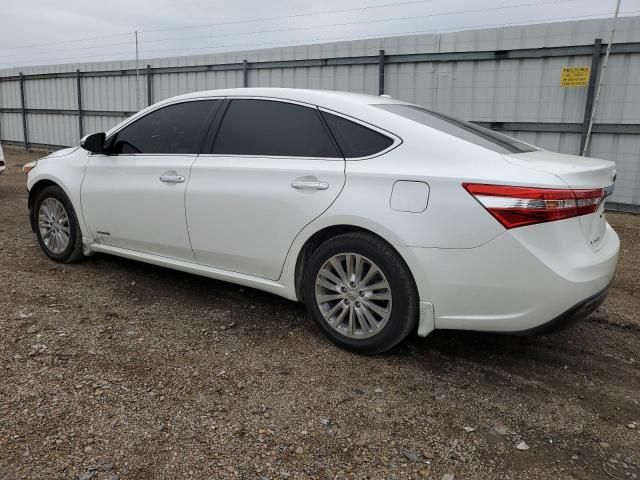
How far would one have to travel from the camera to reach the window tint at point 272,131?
348 centimetres

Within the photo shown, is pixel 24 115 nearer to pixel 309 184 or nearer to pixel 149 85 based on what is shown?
pixel 149 85

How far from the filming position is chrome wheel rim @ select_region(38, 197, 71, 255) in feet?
16.2

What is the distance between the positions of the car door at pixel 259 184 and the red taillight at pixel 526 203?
867 millimetres

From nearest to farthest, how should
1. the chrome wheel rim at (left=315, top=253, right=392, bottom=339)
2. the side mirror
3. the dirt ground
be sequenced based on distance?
the dirt ground < the chrome wheel rim at (left=315, top=253, right=392, bottom=339) < the side mirror

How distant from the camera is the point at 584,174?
2889 mm

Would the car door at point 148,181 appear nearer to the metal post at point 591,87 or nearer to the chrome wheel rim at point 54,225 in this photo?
the chrome wheel rim at point 54,225

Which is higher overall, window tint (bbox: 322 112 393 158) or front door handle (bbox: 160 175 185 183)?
window tint (bbox: 322 112 393 158)

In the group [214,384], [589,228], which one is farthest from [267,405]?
[589,228]

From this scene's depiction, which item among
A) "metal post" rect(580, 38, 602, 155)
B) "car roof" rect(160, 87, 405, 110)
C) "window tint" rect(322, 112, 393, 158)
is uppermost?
"metal post" rect(580, 38, 602, 155)

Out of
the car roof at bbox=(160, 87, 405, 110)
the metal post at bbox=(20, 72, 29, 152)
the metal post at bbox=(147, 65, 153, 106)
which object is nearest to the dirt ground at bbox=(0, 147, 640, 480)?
the car roof at bbox=(160, 87, 405, 110)

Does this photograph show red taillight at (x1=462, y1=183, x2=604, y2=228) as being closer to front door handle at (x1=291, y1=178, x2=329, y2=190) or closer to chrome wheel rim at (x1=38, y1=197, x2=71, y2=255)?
front door handle at (x1=291, y1=178, x2=329, y2=190)

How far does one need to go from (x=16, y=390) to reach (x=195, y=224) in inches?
60.7

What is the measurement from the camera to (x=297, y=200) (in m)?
3.39

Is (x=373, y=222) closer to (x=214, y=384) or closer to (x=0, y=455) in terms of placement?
(x=214, y=384)
